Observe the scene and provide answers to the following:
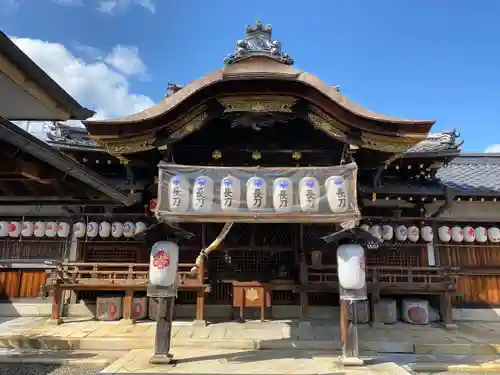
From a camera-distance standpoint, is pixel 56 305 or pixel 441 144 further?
pixel 441 144

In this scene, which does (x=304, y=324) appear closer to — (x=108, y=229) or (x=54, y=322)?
(x=108, y=229)

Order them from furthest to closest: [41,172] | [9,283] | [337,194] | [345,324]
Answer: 1. [9,283]
2. [337,194]
3. [345,324]
4. [41,172]

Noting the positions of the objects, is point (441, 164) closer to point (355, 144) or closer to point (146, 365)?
point (355, 144)

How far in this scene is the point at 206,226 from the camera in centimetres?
1255

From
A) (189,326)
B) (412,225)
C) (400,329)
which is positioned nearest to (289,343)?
(189,326)

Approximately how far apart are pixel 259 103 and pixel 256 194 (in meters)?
2.13

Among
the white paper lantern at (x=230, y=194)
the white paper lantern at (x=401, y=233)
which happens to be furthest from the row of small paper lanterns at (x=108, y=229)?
the white paper lantern at (x=401, y=233)

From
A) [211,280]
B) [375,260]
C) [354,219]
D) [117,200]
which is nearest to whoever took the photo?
[117,200]

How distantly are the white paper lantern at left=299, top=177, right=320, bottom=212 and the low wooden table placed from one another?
4.86 meters

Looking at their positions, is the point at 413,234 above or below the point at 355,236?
above

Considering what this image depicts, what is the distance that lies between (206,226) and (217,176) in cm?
484

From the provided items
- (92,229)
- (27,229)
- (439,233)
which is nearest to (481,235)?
(439,233)

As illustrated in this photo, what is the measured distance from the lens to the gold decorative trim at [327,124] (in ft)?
26.5

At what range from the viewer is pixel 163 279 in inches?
296
